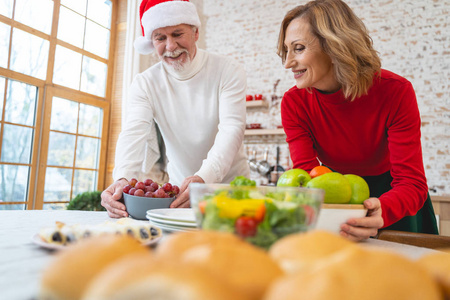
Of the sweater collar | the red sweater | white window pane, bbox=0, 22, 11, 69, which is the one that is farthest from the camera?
white window pane, bbox=0, 22, 11, 69

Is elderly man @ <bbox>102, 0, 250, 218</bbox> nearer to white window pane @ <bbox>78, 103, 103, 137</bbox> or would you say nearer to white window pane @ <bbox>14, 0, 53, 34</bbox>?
white window pane @ <bbox>14, 0, 53, 34</bbox>

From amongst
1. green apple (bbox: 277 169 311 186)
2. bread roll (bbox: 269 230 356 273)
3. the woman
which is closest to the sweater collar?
the woman

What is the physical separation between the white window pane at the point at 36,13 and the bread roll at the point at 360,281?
4.72 metres

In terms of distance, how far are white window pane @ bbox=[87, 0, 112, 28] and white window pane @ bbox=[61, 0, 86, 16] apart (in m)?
0.08

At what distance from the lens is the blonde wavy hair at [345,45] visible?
1388 mm

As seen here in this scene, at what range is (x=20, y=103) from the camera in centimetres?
407

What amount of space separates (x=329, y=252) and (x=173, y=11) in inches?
69.0

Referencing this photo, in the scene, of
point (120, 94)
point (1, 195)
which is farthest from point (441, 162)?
point (1, 195)

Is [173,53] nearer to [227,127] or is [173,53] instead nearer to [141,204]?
[227,127]

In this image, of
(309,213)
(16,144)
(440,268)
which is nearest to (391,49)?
(16,144)

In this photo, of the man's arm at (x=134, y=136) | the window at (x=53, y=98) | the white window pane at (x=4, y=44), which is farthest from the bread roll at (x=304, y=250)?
the white window pane at (x=4, y=44)

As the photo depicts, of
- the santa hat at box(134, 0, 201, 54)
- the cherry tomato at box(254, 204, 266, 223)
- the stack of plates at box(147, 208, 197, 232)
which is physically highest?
the santa hat at box(134, 0, 201, 54)

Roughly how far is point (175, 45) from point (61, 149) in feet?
10.8

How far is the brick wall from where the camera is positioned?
14.3ft
